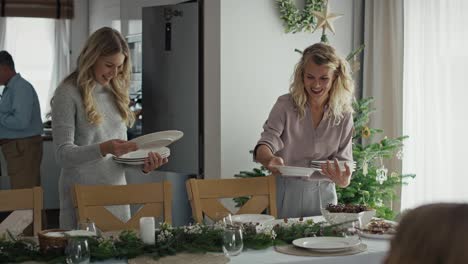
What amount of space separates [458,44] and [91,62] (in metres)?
2.38

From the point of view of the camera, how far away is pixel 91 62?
10.4 ft

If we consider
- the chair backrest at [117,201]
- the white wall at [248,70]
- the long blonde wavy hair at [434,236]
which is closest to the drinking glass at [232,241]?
the chair backrest at [117,201]

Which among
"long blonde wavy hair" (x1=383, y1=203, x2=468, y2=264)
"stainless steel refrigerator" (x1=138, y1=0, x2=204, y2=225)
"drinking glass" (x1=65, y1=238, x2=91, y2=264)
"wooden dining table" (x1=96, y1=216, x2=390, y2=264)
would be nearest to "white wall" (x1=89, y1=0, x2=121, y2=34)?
"stainless steel refrigerator" (x1=138, y1=0, x2=204, y2=225)

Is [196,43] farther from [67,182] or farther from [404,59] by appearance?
[67,182]

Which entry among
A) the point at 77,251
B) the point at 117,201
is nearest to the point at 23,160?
the point at 117,201

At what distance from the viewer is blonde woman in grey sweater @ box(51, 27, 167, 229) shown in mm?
3098

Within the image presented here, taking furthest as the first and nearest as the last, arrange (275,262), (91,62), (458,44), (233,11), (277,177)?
(233,11) → (458,44) → (277,177) → (91,62) → (275,262)

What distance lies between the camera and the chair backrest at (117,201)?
3059 millimetres

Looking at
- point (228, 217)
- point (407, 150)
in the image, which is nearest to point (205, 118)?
point (407, 150)

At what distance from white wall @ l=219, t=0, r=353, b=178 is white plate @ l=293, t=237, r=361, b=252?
7.11 ft

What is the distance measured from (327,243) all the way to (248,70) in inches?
92.2

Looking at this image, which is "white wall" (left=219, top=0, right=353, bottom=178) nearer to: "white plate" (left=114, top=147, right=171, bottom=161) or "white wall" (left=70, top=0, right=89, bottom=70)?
"white plate" (left=114, top=147, right=171, bottom=161)

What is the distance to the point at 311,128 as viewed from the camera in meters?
3.38

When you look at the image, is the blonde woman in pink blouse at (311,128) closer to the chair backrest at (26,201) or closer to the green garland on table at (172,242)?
the green garland on table at (172,242)
